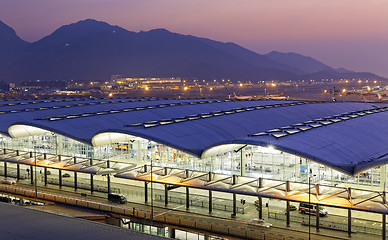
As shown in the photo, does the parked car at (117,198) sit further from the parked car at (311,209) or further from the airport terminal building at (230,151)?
the parked car at (311,209)

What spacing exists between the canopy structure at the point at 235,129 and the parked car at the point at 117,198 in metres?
6.51

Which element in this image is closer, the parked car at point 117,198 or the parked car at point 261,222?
the parked car at point 261,222

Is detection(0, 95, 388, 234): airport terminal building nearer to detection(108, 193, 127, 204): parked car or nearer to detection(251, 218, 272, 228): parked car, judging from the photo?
detection(108, 193, 127, 204): parked car

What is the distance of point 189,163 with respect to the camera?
53969 mm

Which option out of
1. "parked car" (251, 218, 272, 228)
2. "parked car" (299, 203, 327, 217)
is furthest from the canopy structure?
"parked car" (251, 218, 272, 228)

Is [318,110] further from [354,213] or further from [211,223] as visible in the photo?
[211,223]

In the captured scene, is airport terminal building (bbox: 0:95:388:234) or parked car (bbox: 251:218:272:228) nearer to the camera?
parked car (bbox: 251:218:272:228)

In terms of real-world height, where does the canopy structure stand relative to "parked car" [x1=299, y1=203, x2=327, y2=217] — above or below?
above

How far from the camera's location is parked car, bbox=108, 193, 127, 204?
155 ft

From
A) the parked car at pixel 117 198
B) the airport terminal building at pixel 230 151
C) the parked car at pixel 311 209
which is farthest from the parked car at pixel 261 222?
the parked car at pixel 117 198

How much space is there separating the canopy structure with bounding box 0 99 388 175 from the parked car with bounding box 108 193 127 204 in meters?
6.51

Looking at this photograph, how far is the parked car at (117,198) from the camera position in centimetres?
4715

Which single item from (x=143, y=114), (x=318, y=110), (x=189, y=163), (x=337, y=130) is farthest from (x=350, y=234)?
(x=318, y=110)

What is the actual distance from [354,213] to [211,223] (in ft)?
44.8
